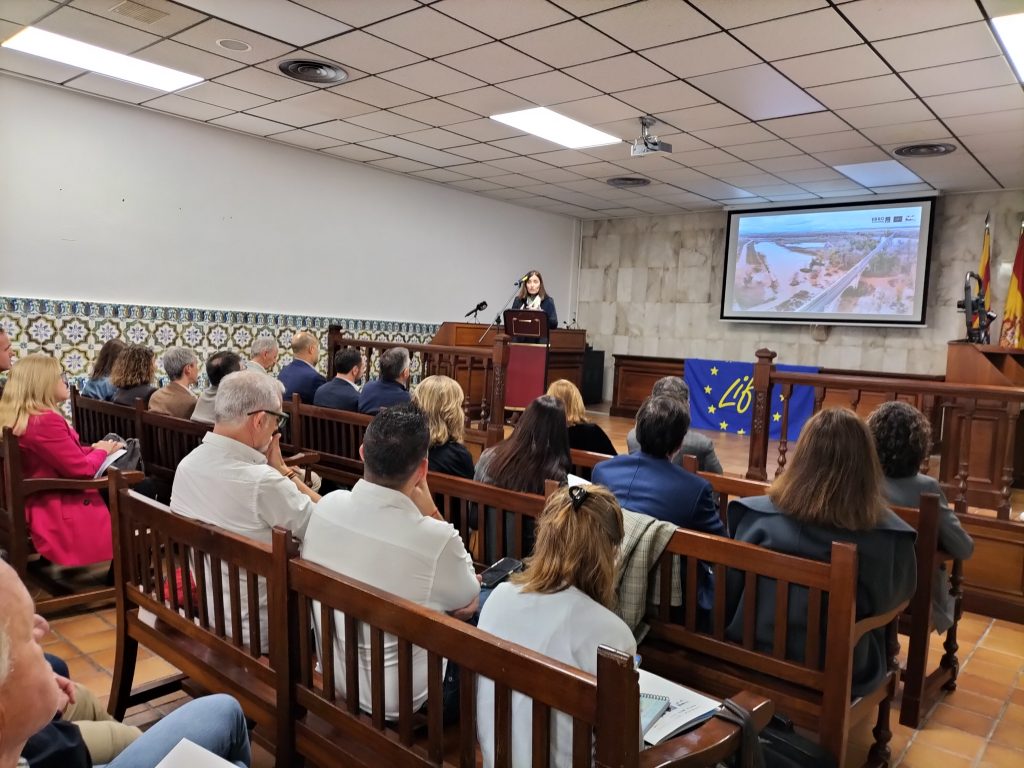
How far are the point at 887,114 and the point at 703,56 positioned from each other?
1856mm

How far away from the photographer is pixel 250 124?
6.41m

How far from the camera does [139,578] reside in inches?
88.0

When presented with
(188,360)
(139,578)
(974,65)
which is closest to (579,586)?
(139,578)

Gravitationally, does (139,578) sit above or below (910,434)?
below

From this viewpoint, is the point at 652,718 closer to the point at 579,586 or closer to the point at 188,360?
the point at 579,586

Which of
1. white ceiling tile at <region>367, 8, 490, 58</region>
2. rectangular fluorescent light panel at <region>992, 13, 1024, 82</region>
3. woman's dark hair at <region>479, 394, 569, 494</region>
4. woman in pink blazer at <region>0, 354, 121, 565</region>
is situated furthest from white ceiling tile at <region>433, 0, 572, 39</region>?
woman in pink blazer at <region>0, 354, 121, 565</region>

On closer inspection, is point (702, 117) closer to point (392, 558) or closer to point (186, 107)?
point (186, 107)

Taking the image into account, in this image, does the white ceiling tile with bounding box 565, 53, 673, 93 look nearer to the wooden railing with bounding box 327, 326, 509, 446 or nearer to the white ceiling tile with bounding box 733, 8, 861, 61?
the white ceiling tile with bounding box 733, 8, 861, 61

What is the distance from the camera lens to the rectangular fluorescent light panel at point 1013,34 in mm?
3707

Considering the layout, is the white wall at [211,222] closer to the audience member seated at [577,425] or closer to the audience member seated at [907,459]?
the audience member seated at [577,425]

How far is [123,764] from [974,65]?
5.32 metres

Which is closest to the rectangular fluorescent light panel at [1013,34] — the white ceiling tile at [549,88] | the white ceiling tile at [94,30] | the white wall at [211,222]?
the white ceiling tile at [549,88]

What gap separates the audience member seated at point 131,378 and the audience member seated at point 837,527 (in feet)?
11.4

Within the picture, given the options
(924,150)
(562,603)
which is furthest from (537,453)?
(924,150)
